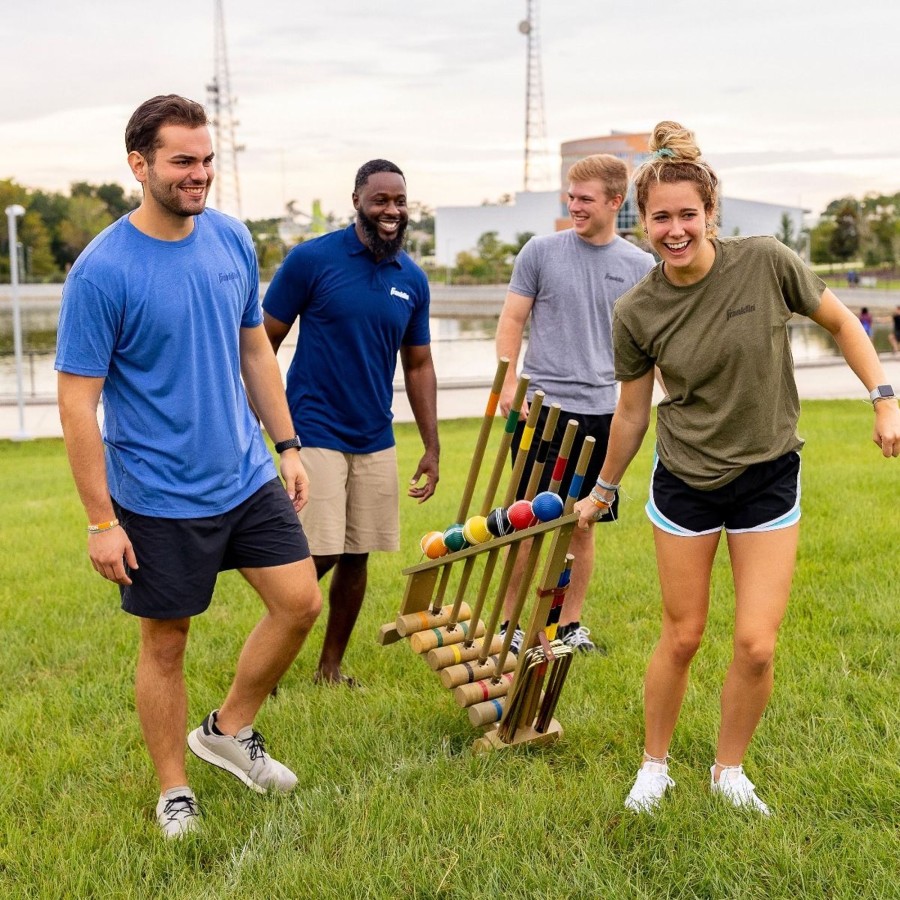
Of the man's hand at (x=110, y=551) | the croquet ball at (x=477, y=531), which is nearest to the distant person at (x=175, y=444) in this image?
the man's hand at (x=110, y=551)

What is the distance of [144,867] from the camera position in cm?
313

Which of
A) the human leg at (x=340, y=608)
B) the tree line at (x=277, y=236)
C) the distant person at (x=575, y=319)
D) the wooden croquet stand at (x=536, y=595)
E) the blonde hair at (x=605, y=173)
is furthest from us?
the tree line at (x=277, y=236)

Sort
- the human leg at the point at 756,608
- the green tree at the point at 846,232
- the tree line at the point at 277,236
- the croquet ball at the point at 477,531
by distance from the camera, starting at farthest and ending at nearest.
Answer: the green tree at the point at 846,232 → the tree line at the point at 277,236 → the croquet ball at the point at 477,531 → the human leg at the point at 756,608

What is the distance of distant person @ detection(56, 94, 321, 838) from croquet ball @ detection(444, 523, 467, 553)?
631mm

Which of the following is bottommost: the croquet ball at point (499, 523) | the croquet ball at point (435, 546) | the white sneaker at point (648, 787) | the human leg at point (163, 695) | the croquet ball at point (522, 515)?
the white sneaker at point (648, 787)

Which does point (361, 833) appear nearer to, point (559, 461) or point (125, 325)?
point (559, 461)

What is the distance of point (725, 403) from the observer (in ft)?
10.5

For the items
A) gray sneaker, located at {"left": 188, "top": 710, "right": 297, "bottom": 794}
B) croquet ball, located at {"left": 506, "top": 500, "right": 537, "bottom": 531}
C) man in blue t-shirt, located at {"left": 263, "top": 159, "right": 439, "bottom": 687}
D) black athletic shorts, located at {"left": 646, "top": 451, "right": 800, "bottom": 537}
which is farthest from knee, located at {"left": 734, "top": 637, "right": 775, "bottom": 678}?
man in blue t-shirt, located at {"left": 263, "top": 159, "right": 439, "bottom": 687}

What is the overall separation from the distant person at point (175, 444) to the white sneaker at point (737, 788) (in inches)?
58.1

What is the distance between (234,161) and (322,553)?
11031 centimetres

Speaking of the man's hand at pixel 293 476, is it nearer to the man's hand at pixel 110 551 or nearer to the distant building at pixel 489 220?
the man's hand at pixel 110 551

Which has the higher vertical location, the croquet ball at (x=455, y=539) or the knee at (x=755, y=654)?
the croquet ball at (x=455, y=539)

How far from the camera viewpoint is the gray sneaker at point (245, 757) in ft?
11.8

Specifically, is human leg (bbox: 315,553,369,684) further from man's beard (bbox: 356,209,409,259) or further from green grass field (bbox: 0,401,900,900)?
A: man's beard (bbox: 356,209,409,259)
